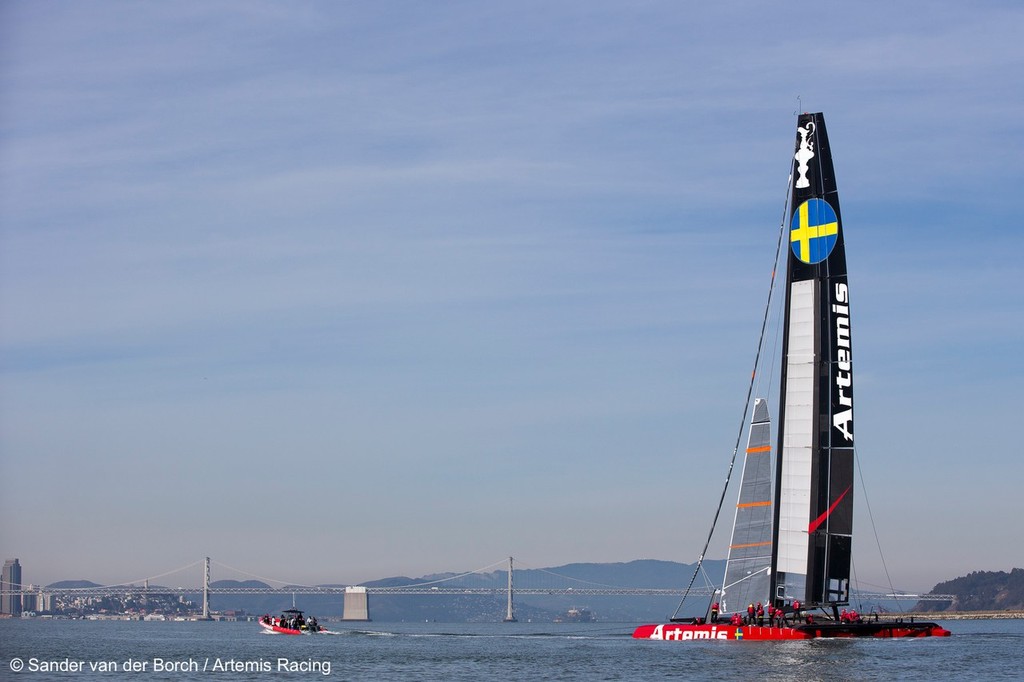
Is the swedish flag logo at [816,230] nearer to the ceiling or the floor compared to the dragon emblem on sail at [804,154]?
nearer to the floor

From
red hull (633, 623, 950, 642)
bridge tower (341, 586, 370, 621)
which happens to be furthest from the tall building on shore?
red hull (633, 623, 950, 642)

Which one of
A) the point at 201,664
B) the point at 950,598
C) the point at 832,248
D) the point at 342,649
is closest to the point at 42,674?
the point at 201,664

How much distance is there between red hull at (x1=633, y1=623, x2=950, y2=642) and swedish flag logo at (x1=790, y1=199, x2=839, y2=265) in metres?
11.4

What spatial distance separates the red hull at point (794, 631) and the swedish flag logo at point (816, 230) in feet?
37.3

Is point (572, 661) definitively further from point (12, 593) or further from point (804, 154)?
point (12, 593)

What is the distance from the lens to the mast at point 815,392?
139 feet

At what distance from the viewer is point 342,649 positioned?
52.1m

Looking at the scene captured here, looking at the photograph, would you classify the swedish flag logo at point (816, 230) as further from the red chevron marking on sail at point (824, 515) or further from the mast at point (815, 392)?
the red chevron marking on sail at point (824, 515)

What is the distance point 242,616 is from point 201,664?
5974 inches

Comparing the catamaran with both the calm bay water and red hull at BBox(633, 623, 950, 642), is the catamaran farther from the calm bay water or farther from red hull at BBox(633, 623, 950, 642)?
the calm bay water

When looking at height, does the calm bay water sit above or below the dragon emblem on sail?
below

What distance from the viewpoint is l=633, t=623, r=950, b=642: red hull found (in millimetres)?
39500

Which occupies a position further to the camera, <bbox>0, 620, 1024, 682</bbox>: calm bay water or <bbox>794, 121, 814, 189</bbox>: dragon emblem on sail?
<bbox>794, 121, 814, 189</bbox>: dragon emblem on sail

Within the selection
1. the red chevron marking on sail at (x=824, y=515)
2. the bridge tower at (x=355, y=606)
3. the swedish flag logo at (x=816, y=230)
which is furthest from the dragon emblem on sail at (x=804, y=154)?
the bridge tower at (x=355, y=606)
